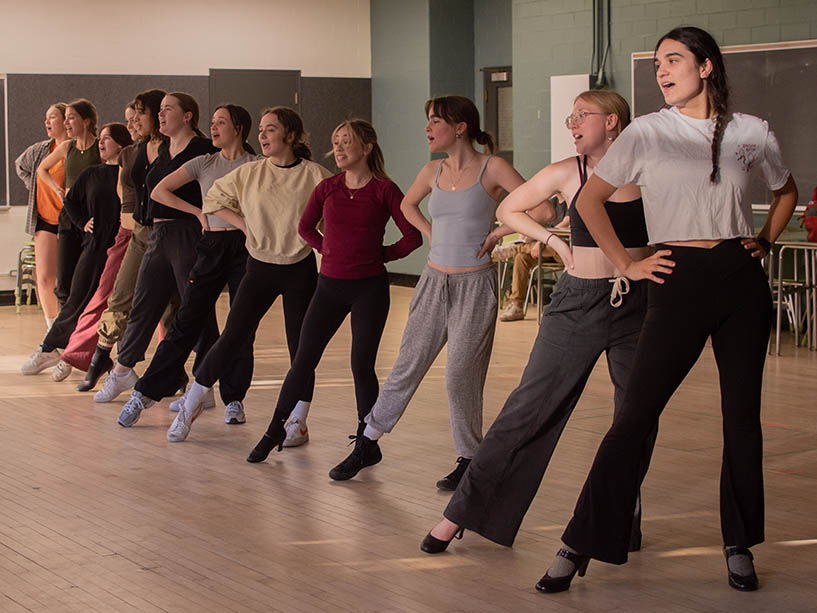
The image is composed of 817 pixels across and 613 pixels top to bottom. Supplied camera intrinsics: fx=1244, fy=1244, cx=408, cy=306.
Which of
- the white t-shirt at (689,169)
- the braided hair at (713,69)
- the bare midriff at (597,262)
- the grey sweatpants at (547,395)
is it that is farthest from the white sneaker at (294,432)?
the braided hair at (713,69)

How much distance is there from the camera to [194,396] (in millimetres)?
5789

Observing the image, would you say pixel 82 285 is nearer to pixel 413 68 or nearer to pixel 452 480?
pixel 452 480

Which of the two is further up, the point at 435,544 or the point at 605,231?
the point at 605,231

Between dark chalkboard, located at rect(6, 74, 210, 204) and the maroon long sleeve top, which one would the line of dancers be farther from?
dark chalkboard, located at rect(6, 74, 210, 204)

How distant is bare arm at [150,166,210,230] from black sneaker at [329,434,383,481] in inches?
63.4

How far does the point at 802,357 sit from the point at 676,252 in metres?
5.43

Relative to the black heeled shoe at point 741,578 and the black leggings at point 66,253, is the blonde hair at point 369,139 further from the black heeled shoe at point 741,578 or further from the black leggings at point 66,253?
the black leggings at point 66,253

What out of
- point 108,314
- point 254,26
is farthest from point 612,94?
point 254,26

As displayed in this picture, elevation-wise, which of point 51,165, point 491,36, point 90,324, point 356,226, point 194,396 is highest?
point 491,36

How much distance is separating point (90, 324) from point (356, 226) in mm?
3094

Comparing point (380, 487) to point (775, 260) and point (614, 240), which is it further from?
point (775, 260)

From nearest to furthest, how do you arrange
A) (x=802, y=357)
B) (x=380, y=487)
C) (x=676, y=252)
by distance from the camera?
1. (x=676, y=252)
2. (x=380, y=487)
3. (x=802, y=357)

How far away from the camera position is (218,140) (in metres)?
5.96

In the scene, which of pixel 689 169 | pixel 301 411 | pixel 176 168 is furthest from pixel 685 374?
pixel 176 168
